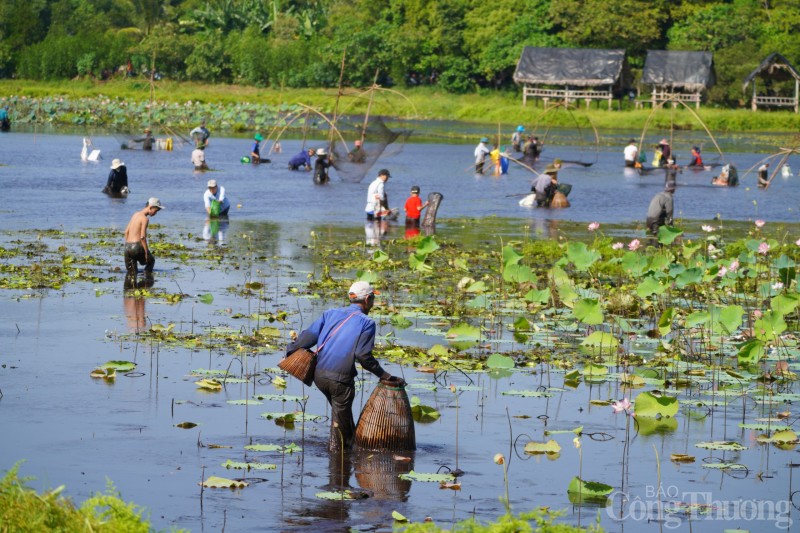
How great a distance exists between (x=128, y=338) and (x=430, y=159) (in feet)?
115

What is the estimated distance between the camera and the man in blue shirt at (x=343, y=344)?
9766 millimetres

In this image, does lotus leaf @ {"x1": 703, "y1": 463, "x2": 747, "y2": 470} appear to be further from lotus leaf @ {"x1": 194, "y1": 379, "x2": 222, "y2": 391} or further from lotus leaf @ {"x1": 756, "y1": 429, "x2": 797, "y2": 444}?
lotus leaf @ {"x1": 194, "y1": 379, "x2": 222, "y2": 391}

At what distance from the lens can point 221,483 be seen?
29.9 feet

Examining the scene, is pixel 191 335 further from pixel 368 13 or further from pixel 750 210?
pixel 368 13

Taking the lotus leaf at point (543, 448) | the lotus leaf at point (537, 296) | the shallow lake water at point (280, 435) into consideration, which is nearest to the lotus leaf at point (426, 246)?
the shallow lake water at point (280, 435)

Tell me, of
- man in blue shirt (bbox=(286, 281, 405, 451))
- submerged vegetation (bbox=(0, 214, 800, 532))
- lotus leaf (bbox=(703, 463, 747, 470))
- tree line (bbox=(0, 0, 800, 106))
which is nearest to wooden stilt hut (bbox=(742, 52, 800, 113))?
tree line (bbox=(0, 0, 800, 106))

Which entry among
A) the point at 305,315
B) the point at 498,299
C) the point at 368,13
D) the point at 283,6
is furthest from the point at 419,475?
the point at 283,6

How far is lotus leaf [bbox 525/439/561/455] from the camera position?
10.4 m

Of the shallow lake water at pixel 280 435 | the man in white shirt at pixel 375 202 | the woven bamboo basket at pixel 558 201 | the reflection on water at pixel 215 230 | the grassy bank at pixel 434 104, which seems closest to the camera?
the shallow lake water at pixel 280 435

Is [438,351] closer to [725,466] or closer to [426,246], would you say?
[725,466]

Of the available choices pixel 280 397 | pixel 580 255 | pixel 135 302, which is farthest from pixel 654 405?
pixel 135 302

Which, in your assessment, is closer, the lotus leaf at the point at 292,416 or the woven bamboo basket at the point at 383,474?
the woven bamboo basket at the point at 383,474

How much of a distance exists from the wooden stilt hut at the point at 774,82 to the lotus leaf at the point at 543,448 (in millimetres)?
58225

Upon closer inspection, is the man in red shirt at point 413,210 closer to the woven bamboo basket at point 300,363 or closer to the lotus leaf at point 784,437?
the lotus leaf at point 784,437
